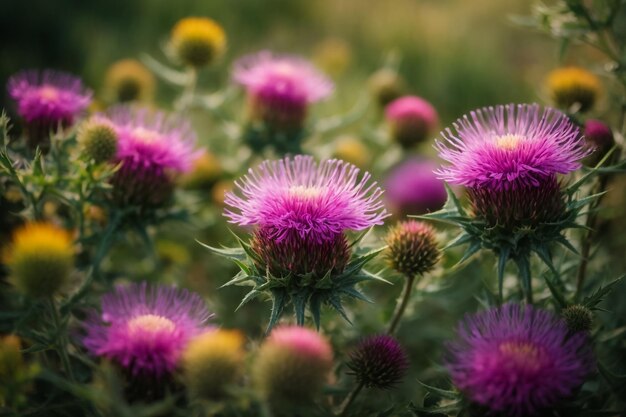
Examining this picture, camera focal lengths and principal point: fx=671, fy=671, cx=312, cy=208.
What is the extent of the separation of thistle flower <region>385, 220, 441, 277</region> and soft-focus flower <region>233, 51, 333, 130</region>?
6.13ft

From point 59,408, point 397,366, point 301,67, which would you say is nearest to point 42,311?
point 59,408

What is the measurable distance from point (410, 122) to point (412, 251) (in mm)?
2378

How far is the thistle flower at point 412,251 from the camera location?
3.51 meters

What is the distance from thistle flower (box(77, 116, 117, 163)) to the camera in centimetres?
362

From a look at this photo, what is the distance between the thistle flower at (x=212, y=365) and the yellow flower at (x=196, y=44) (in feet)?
10.3

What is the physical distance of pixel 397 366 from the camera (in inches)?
121

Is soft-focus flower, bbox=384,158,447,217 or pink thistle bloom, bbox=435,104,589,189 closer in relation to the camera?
pink thistle bloom, bbox=435,104,589,189

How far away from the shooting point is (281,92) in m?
5.07

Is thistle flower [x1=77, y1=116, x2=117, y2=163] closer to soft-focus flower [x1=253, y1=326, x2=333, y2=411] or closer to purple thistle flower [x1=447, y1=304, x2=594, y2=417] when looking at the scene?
soft-focus flower [x1=253, y1=326, x2=333, y2=411]

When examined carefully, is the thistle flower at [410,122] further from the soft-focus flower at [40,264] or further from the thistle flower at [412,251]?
the soft-focus flower at [40,264]

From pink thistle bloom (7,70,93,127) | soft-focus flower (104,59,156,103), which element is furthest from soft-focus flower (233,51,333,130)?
pink thistle bloom (7,70,93,127)

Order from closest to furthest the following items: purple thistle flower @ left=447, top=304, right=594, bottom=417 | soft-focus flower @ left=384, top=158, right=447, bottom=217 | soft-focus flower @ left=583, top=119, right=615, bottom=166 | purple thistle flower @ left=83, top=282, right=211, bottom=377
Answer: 1. purple thistle flower @ left=447, top=304, right=594, bottom=417
2. purple thistle flower @ left=83, top=282, right=211, bottom=377
3. soft-focus flower @ left=583, top=119, right=615, bottom=166
4. soft-focus flower @ left=384, top=158, right=447, bottom=217

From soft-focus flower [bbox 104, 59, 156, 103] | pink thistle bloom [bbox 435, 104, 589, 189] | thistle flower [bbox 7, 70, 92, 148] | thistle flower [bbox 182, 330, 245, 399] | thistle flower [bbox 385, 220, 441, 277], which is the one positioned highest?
soft-focus flower [bbox 104, 59, 156, 103]

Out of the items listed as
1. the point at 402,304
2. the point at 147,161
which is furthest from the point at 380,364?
the point at 147,161
